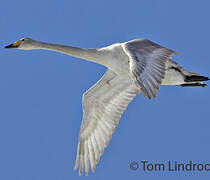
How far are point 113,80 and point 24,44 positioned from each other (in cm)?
293

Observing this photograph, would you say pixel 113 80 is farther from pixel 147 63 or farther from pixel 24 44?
pixel 147 63

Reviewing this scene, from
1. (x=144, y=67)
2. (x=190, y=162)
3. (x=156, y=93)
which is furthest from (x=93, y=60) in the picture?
(x=190, y=162)

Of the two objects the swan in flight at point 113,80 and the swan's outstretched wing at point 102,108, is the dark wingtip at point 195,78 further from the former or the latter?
the swan's outstretched wing at point 102,108

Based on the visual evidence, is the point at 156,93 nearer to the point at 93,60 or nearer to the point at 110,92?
the point at 93,60

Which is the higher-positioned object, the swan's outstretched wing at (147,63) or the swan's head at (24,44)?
the swan's head at (24,44)

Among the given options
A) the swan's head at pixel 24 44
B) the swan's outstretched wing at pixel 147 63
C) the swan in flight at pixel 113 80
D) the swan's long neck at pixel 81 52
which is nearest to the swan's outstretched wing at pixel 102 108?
the swan in flight at pixel 113 80

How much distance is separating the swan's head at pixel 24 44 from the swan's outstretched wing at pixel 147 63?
277 centimetres

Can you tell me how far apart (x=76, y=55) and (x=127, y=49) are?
173cm

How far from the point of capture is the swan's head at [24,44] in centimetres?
1312

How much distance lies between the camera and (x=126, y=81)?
14688 mm

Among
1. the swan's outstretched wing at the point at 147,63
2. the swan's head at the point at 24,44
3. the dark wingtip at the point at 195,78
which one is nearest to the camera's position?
the swan's outstretched wing at the point at 147,63

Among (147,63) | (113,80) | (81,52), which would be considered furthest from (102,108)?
(147,63)

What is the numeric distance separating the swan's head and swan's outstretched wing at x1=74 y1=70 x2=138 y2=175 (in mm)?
2315

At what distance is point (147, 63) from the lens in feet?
35.7
